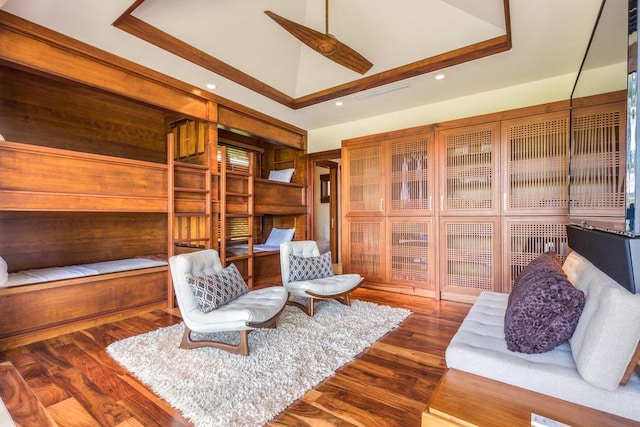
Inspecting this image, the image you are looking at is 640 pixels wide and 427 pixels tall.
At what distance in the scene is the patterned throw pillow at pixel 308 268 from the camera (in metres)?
3.45

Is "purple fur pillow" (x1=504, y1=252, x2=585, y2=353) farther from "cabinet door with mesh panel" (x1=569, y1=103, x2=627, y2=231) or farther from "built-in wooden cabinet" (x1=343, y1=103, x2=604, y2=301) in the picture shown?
"built-in wooden cabinet" (x1=343, y1=103, x2=604, y2=301)

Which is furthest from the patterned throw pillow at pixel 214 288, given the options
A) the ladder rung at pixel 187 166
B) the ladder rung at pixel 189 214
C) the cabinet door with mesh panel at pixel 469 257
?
the cabinet door with mesh panel at pixel 469 257

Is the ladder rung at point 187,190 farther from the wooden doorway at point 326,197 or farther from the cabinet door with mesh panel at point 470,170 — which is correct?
the cabinet door with mesh panel at point 470,170

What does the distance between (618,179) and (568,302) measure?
2.00 feet

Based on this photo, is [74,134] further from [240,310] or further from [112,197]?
[240,310]

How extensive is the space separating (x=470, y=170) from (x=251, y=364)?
328 cm

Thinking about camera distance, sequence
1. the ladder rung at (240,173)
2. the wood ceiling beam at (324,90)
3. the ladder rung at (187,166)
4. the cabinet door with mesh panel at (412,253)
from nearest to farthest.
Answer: the wood ceiling beam at (324,90), the ladder rung at (187,166), the cabinet door with mesh panel at (412,253), the ladder rung at (240,173)

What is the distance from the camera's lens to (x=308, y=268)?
3543 mm

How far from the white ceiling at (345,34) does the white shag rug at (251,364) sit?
279 cm

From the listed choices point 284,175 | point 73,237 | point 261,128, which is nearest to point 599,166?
point 261,128

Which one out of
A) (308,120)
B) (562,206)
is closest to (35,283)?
(308,120)

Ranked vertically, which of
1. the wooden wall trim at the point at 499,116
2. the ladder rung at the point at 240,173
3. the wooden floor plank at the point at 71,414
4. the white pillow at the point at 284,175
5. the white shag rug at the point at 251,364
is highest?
the wooden wall trim at the point at 499,116

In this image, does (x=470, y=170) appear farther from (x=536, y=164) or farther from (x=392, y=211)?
(x=392, y=211)

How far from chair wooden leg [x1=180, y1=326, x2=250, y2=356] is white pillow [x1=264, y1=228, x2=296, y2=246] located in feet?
9.90
